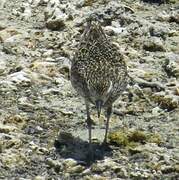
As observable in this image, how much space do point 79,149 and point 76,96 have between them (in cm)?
145

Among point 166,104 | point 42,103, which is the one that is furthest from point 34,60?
point 166,104

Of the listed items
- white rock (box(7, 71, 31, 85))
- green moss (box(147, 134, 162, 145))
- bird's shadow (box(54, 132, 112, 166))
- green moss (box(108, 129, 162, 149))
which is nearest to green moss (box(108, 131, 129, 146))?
green moss (box(108, 129, 162, 149))

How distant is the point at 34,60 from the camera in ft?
35.0

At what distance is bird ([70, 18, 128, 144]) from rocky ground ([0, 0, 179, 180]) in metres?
0.44

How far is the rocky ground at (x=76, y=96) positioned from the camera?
795 centimetres

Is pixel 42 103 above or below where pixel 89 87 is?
below

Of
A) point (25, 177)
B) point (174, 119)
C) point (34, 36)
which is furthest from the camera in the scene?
point (34, 36)

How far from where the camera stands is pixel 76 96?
31.8 ft

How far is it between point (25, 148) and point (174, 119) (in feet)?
6.28

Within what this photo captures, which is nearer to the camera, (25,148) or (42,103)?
(25,148)

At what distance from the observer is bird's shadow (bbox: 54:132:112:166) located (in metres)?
8.13

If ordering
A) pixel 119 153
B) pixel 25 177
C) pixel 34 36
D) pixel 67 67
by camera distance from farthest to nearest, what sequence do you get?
pixel 34 36, pixel 67 67, pixel 119 153, pixel 25 177

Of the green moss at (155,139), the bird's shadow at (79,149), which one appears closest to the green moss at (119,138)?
the bird's shadow at (79,149)

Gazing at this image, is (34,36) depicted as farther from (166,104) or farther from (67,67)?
(166,104)
